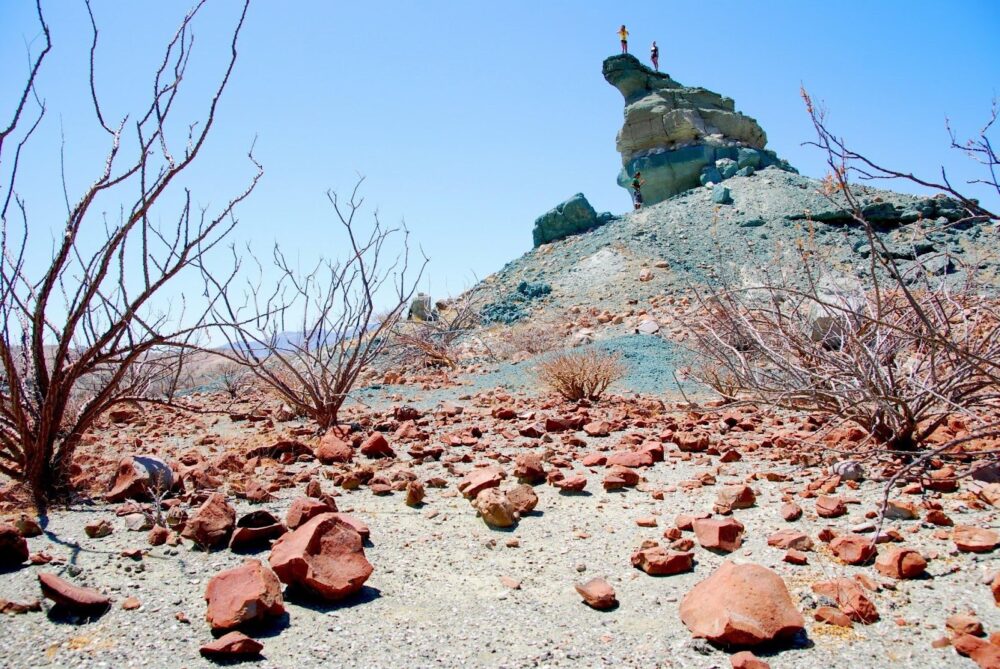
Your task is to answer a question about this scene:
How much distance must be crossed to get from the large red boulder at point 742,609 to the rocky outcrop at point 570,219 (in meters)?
28.0

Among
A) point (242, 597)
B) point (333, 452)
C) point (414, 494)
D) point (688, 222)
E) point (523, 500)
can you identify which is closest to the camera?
point (242, 597)

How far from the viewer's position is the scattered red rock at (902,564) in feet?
8.04

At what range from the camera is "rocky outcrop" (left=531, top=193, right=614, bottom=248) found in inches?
1182

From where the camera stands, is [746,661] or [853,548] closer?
[746,661]

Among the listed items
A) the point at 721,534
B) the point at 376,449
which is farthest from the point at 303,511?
the point at 721,534

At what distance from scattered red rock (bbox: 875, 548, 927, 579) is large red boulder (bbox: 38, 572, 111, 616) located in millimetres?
2756

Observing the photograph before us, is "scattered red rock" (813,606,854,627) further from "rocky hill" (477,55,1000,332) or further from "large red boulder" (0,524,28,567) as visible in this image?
"rocky hill" (477,55,1000,332)

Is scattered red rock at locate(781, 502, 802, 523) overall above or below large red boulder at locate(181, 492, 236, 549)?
below

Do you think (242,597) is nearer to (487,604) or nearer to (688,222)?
(487,604)

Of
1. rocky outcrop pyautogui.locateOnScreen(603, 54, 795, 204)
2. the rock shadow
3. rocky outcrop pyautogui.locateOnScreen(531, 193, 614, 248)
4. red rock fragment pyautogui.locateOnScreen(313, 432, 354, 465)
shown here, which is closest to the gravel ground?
the rock shadow

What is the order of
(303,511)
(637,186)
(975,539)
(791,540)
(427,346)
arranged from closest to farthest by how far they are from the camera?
(975,539) < (791,540) < (303,511) < (427,346) < (637,186)

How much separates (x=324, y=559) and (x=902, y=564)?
83.0 inches

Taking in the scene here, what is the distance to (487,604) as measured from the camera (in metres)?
A: 2.61

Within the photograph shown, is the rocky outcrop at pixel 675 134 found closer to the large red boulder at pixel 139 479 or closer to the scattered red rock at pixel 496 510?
the scattered red rock at pixel 496 510
